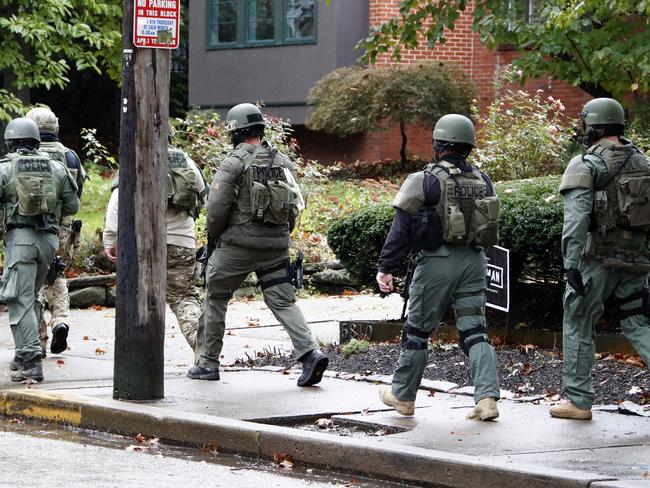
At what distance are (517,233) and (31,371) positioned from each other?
12.8ft

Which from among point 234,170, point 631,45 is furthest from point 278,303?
point 631,45

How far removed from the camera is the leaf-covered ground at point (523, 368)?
899 cm

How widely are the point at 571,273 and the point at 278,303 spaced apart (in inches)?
95.5

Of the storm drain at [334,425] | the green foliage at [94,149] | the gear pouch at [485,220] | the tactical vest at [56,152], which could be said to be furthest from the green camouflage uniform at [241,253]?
the green foliage at [94,149]

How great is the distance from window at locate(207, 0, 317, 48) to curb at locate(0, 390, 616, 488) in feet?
59.6

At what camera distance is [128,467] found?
7281 mm

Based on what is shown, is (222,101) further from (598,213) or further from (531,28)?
(598,213)

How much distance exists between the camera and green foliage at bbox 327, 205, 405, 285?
11219 millimetres

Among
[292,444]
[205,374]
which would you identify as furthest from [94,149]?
[292,444]

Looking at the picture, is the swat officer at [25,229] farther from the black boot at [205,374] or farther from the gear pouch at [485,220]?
the gear pouch at [485,220]

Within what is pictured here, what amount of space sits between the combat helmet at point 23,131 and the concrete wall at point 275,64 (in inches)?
625

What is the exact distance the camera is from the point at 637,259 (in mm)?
8039

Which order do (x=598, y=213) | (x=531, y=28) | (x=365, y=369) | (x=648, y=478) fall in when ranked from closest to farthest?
(x=648, y=478), (x=598, y=213), (x=365, y=369), (x=531, y=28)

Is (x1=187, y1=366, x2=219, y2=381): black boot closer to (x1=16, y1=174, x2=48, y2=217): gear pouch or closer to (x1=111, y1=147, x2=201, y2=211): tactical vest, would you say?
(x1=111, y1=147, x2=201, y2=211): tactical vest
